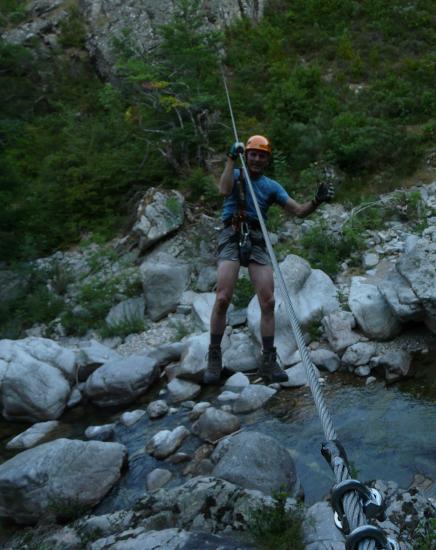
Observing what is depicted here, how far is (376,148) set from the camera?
10.6 m

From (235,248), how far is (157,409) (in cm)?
210

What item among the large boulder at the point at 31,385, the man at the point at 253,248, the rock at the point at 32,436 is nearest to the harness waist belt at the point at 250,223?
the man at the point at 253,248

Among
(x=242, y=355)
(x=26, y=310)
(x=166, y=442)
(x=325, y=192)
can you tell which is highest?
(x=325, y=192)

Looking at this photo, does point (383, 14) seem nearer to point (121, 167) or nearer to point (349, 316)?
point (121, 167)

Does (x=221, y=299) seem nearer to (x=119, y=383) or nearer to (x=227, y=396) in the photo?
(x=227, y=396)

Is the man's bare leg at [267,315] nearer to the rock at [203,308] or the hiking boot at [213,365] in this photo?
the hiking boot at [213,365]

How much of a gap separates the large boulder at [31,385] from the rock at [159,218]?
13.5ft

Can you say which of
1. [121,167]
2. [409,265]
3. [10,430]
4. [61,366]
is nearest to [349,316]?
[409,265]

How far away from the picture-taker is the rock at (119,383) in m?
6.42

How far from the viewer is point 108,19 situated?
19391 millimetres

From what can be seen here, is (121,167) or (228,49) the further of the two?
(228,49)

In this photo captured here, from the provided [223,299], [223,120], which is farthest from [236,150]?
[223,120]

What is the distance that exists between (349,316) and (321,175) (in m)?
4.95

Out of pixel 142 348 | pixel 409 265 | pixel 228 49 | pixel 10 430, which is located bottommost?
pixel 142 348
